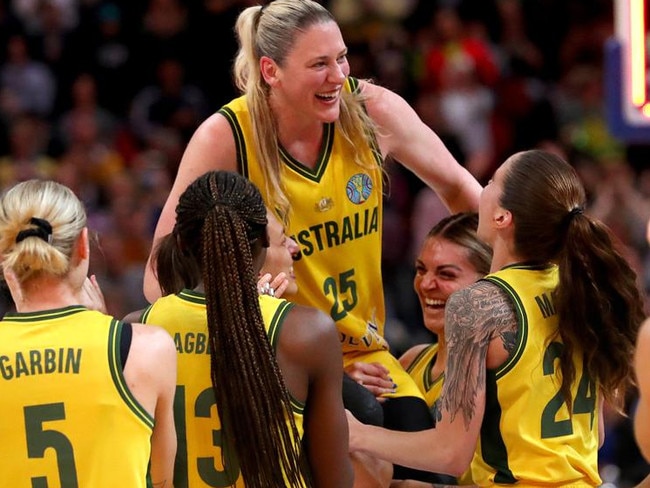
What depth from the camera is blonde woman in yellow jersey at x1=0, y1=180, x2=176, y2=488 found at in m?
3.25

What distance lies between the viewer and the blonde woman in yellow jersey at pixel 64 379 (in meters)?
3.25

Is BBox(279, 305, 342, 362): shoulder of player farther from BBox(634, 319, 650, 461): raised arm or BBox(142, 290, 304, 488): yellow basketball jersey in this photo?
BBox(634, 319, 650, 461): raised arm

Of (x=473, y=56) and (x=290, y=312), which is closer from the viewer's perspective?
(x=290, y=312)

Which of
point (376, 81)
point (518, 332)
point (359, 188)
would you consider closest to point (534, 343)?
point (518, 332)

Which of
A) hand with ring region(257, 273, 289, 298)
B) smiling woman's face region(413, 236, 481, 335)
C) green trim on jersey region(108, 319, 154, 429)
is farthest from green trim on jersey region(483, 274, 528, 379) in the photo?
green trim on jersey region(108, 319, 154, 429)

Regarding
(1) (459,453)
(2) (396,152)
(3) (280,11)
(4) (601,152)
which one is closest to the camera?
(1) (459,453)

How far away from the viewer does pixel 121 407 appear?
10.7 ft

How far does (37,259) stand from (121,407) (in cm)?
42

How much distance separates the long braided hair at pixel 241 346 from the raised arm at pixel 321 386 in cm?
7

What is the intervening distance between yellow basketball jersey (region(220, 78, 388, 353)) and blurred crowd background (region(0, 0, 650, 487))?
13.5ft

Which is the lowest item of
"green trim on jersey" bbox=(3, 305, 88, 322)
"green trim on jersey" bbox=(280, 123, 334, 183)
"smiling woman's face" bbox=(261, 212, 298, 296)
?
"green trim on jersey" bbox=(3, 305, 88, 322)

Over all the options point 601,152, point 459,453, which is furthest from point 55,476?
point 601,152

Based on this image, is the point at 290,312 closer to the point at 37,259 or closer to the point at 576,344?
the point at 37,259

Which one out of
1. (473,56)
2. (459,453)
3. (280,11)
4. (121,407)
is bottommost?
(459,453)
